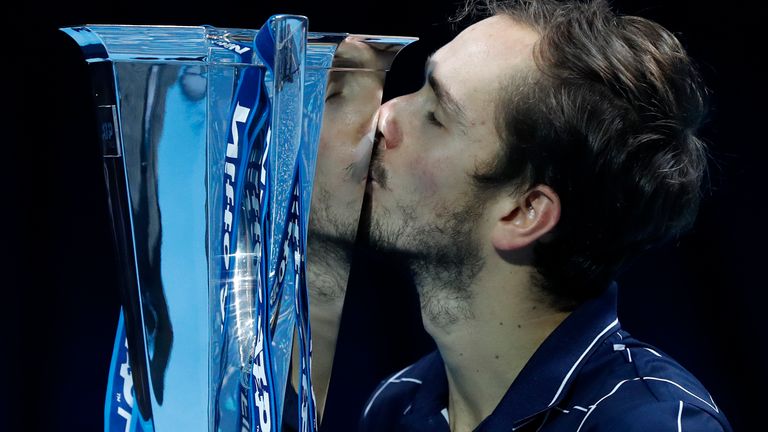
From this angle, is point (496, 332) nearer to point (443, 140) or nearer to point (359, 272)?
point (443, 140)

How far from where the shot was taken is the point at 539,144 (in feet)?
3.23

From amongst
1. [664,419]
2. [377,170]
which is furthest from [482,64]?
[664,419]

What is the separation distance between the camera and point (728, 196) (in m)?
1.74

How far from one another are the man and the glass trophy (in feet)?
1.19

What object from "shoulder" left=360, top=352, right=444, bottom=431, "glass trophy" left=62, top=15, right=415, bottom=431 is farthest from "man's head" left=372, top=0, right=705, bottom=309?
"glass trophy" left=62, top=15, right=415, bottom=431

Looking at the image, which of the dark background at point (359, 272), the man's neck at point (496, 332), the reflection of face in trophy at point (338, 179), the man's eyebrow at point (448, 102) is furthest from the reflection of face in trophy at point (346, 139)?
the dark background at point (359, 272)

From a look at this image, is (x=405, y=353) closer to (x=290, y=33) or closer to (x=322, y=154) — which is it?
(x=322, y=154)

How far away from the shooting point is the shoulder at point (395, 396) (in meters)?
1.23

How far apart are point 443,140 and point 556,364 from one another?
0.27 m

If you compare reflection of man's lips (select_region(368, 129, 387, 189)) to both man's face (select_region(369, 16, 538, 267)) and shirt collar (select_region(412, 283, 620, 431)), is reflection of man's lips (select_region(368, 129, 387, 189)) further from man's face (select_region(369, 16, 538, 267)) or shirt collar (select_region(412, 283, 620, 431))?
shirt collar (select_region(412, 283, 620, 431))

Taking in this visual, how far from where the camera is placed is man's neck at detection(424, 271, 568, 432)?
1029 mm

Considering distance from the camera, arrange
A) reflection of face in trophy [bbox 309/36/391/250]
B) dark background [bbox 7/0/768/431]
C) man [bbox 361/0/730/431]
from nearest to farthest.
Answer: reflection of face in trophy [bbox 309/36/391/250] → man [bbox 361/0/730/431] → dark background [bbox 7/0/768/431]

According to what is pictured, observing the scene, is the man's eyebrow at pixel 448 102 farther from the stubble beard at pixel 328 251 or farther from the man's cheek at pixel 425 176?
the stubble beard at pixel 328 251

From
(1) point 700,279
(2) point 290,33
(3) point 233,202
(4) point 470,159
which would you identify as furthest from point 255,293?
(1) point 700,279
